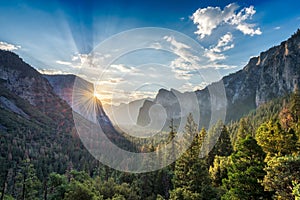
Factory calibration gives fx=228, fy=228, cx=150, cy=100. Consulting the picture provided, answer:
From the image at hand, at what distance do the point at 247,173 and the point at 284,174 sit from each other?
404cm

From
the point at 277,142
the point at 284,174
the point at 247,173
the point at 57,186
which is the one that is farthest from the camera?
the point at 57,186

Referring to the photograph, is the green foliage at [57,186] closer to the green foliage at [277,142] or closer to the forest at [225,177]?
the forest at [225,177]

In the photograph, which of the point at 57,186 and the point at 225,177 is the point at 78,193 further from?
the point at 225,177

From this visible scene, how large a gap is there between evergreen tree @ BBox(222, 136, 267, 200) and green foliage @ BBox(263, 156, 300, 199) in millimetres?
2545

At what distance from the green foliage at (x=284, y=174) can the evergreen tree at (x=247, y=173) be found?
2545 millimetres

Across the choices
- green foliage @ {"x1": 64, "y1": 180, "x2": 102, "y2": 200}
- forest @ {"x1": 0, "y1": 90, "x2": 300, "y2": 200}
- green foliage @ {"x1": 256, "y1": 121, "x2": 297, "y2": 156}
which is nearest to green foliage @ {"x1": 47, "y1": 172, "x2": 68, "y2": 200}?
forest @ {"x1": 0, "y1": 90, "x2": 300, "y2": 200}

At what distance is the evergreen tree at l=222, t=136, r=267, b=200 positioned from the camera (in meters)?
16.9

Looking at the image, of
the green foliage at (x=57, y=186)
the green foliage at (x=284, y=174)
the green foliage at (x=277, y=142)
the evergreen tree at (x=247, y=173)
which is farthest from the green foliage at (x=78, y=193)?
the green foliage at (x=284, y=174)

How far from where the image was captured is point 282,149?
799 inches

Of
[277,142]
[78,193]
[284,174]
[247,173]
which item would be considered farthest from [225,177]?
[284,174]

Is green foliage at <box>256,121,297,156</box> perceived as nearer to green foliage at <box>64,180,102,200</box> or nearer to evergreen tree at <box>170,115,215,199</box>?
evergreen tree at <box>170,115,215,199</box>

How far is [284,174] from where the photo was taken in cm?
1322

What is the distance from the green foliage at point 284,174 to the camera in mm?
12953

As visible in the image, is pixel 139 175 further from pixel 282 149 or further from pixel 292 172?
pixel 292 172
